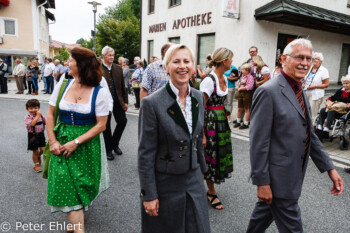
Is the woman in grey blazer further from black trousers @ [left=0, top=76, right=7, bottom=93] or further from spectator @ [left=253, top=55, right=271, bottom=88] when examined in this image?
black trousers @ [left=0, top=76, right=7, bottom=93]

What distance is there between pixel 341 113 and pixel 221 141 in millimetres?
4284

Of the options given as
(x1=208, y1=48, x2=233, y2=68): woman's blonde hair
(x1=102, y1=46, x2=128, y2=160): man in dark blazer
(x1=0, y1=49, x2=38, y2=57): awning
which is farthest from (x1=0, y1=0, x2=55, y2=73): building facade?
(x1=208, y1=48, x2=233, y2=68): woman's blonde hair

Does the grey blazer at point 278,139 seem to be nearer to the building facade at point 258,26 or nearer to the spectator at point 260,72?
the spectator at point 260,72

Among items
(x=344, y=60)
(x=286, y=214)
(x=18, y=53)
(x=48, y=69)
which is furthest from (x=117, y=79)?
(x=18, y=53)

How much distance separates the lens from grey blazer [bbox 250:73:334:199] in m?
2.09

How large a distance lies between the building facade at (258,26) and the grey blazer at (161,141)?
9.51 metres

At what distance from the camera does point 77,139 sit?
8.76ft

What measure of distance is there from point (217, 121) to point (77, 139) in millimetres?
1646

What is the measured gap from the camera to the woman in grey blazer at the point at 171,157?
189 cm

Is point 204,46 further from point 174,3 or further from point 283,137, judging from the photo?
point 283,137

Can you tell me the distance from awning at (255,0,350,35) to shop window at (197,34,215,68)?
10.1ft

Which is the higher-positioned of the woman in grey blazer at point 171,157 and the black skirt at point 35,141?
the woman in grey blazer at point 171,157

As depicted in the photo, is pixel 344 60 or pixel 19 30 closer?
pixel 344 60

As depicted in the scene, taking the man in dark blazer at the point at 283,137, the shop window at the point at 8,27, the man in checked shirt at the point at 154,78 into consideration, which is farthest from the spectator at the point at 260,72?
the shop window at the point at 8,27
